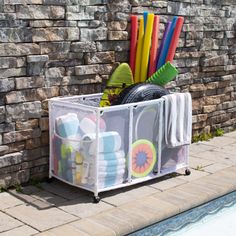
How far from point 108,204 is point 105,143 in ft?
1.58

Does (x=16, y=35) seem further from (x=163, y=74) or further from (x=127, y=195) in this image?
(x=127, y=195)

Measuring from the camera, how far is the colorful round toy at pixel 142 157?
13.8 feet

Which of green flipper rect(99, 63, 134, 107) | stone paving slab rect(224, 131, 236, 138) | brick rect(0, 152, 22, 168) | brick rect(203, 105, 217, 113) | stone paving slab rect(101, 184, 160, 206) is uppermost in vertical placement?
green flipper rect(99, 63, 134, 107)

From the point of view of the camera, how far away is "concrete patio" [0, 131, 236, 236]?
3.49 metres

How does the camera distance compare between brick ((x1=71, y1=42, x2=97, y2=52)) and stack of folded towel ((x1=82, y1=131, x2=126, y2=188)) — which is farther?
brick ((x1=71, y1=42, x2=97, y2=52))

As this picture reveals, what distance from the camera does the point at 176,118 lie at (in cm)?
438

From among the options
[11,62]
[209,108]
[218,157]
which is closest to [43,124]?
[11,62]

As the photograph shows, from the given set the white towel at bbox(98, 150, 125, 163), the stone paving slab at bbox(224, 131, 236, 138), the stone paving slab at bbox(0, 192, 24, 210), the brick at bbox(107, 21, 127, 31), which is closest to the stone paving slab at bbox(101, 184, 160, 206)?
the white towel at bbox(98, 150, 125, 163)

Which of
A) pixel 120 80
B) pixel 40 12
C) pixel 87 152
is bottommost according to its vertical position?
pixel 87 152

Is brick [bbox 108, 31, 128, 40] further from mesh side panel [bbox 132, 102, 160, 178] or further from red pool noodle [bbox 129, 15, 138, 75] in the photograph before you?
mesh side panel [bbox 132, 102, 160, 178]

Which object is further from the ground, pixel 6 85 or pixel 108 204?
pixel 6 85

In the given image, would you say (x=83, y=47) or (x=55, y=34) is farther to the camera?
(x=83, y=47)

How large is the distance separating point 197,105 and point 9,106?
8.43ft

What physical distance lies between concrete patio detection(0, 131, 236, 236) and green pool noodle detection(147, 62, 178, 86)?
0.90 metres
